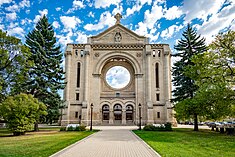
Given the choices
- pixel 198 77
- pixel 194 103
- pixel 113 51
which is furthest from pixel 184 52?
pixel 113 51

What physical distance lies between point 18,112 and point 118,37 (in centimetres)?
2578

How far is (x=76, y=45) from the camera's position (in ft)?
129

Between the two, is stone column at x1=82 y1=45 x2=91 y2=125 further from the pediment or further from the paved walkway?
the paved walkway

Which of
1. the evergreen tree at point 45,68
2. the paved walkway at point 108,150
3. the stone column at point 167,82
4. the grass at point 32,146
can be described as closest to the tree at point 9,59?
the evergreen tree at point 45,68

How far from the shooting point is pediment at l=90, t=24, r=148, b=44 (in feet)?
131

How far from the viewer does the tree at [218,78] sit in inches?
655

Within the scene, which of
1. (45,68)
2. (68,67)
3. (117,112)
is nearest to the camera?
(45,68)

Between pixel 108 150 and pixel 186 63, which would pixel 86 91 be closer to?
pixel 186 63

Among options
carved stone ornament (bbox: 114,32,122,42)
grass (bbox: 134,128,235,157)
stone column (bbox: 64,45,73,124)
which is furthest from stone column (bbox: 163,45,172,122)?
grass (bbox: 134,128,235,157)

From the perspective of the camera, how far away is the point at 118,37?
132ft

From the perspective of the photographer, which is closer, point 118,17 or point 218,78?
point 218,78

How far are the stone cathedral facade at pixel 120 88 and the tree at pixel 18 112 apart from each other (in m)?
16.4

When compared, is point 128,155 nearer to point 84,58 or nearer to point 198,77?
point 198,77

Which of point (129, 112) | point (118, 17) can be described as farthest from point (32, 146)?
point (118, 17)
